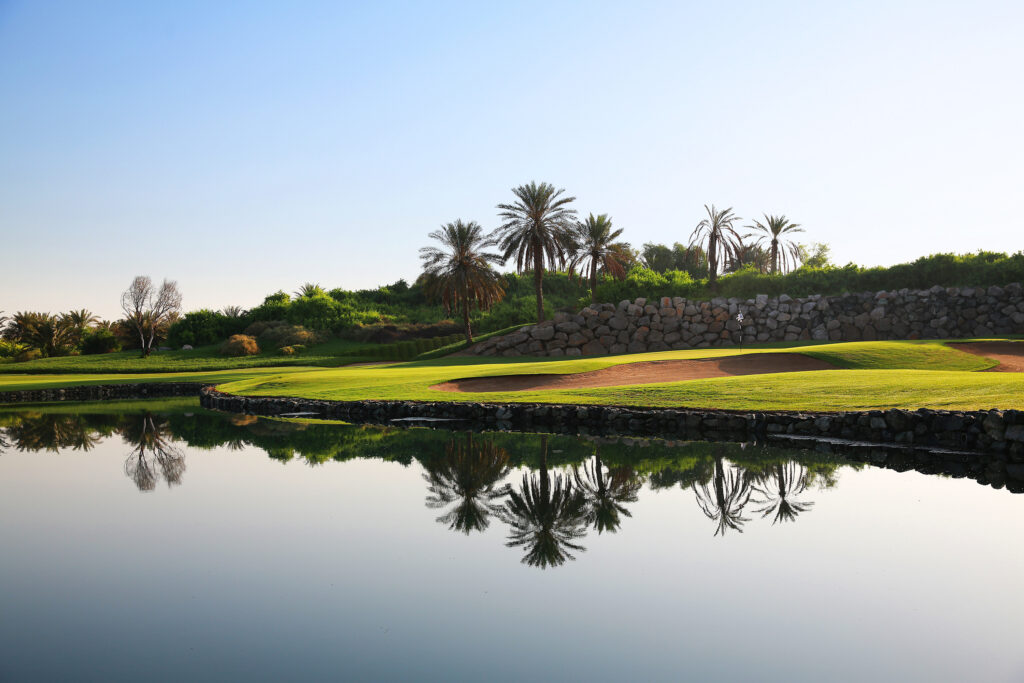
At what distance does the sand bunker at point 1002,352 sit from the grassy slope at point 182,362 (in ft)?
105

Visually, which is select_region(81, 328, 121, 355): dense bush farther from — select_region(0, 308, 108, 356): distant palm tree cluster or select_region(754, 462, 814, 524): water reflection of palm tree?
select_region(754, 462, 814, 524): water reflection of palm tree

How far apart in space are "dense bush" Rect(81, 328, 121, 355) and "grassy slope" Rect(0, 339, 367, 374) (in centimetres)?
586

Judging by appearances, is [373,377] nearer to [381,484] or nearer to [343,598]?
[381,484]

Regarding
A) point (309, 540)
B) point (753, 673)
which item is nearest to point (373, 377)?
point (309, 540)

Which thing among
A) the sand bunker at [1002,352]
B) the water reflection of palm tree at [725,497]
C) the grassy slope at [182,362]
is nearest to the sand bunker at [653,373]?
the sand bunker at [1002,352]

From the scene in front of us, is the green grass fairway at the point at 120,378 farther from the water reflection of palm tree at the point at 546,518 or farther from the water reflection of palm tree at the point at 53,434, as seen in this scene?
the water reflection of palm tree at the point at 546,518

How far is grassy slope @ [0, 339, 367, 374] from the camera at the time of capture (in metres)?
41.9

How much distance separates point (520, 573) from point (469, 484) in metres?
4.15

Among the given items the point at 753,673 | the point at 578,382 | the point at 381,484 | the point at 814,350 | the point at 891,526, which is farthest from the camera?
the point at 814,350

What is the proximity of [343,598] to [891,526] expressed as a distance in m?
6.07

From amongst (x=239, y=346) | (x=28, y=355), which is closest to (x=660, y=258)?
(x=239, y=346)

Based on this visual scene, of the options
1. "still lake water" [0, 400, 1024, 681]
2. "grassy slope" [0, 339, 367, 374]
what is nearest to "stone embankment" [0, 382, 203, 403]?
"grassy slope" [0, 339, 367, 374]

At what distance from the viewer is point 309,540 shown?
8.05 m

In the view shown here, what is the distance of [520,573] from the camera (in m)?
6.67
